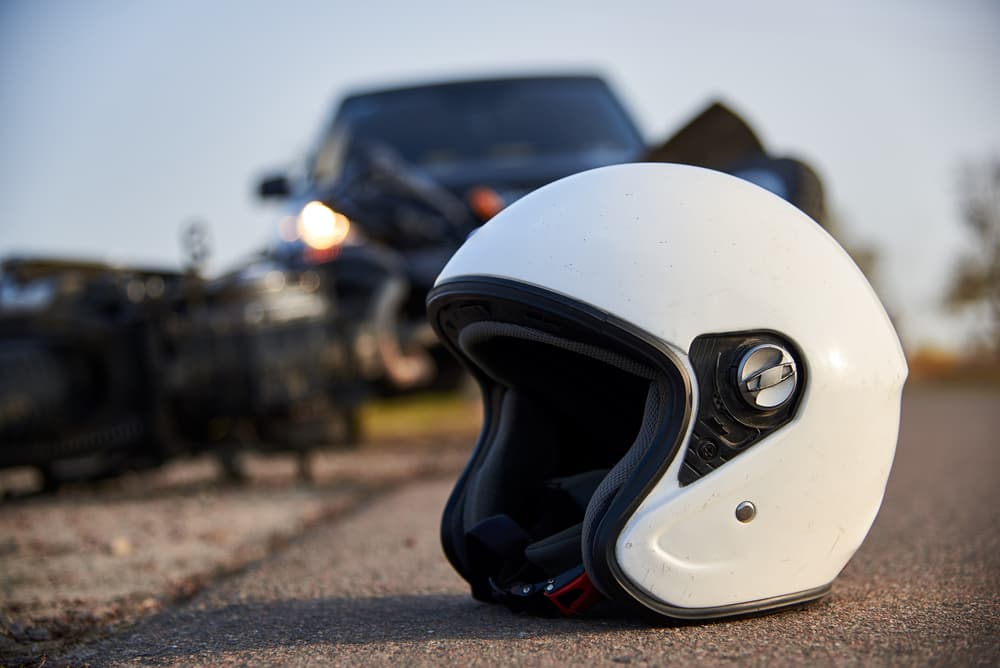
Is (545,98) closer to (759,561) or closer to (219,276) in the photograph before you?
(219,276)

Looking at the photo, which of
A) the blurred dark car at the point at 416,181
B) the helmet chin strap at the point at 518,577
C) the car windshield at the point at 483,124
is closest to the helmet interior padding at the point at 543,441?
the helmet chin strap at the point at 518,577

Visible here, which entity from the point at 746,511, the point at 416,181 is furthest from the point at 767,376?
the point at 416,181

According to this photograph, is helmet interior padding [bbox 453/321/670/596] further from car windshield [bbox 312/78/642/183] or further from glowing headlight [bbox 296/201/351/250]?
car windshield [bbox 312/78/642/183]

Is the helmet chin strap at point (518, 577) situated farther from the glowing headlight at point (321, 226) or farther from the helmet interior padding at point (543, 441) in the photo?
the glowing headlight at point (321, 226)

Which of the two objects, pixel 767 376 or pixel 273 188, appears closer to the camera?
pixel 767 376

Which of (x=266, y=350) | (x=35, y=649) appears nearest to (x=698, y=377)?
(x=35, y=649)

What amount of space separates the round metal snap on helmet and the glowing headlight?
3.39 m

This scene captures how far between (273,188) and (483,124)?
135 centimetres

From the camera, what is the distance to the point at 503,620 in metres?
2.28

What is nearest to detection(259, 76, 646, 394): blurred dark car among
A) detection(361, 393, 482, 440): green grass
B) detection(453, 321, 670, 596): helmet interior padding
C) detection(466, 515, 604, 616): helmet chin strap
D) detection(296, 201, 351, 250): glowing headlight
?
detection(296, 201, 351, 250): glowing headlight

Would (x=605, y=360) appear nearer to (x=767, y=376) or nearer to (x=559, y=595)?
(x=767, y=376)

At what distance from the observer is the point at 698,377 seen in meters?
2.02

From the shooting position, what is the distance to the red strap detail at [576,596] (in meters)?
2.13

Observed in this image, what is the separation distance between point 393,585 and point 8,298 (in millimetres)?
2712
